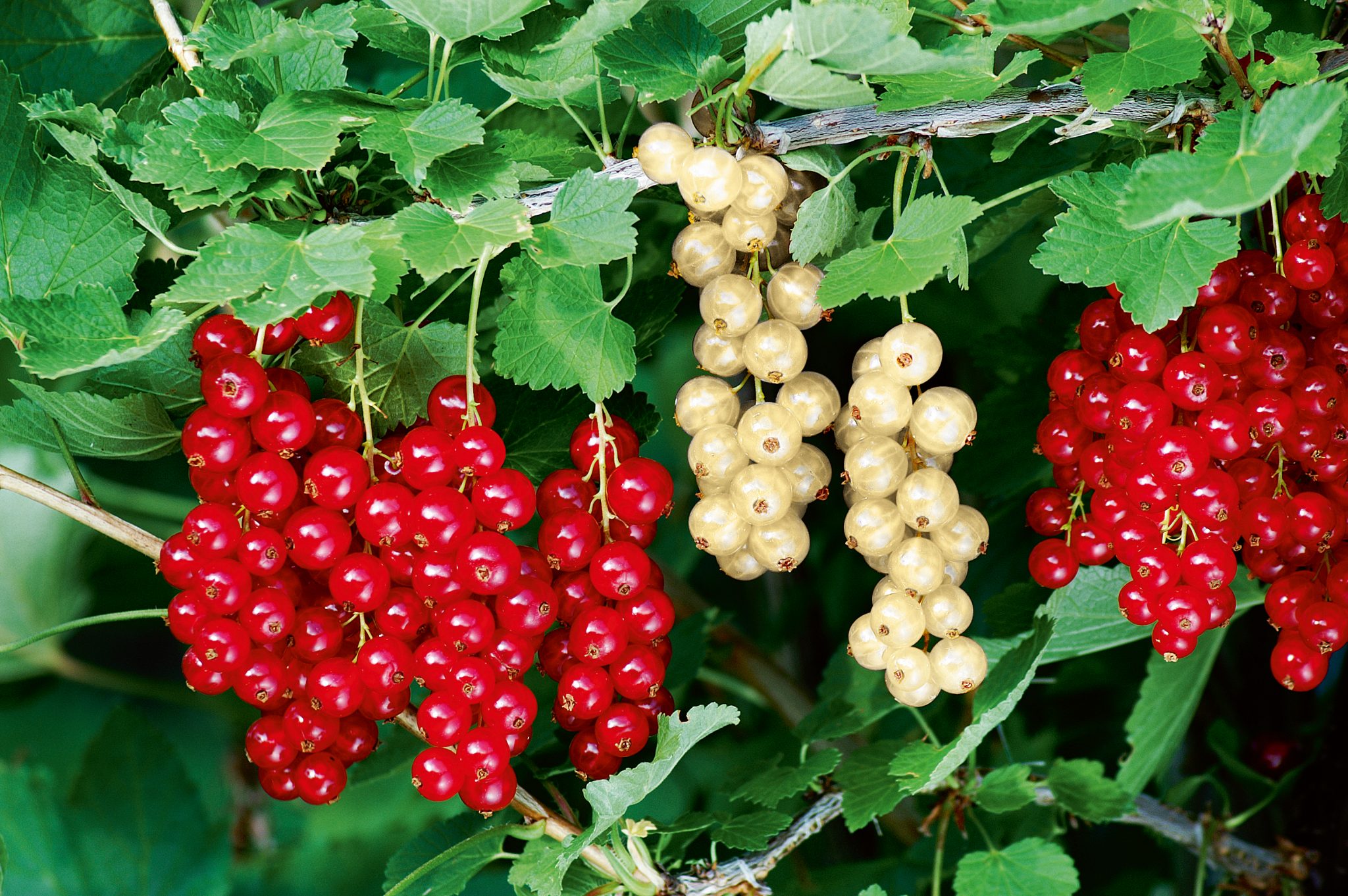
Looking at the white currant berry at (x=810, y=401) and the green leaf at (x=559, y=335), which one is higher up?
the green leaf at (x=559, y=335)

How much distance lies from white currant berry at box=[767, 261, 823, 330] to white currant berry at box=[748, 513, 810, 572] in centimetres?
10

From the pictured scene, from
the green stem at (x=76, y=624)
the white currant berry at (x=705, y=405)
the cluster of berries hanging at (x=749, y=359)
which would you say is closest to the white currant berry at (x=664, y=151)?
the cluster of berries hanging at (x=749, y=359)

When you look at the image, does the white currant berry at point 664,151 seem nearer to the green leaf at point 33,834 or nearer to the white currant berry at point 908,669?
the white currant berry at point 908,669

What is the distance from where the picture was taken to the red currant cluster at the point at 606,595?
52cm

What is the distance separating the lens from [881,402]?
0.50 m

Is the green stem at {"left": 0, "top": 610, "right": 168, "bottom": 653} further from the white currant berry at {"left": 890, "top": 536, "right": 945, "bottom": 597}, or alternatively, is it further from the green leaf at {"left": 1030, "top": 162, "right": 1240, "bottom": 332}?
the green leaf at {"left": 1030, "top": 162, "right": 1240, "bottom": 332}

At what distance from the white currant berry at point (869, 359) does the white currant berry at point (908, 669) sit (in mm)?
132

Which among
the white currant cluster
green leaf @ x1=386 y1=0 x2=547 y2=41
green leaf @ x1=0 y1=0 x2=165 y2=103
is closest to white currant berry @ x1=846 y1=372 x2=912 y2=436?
the white currant cluster

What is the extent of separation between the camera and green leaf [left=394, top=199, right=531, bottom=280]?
44cm

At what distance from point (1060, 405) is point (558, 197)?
281 millimetres

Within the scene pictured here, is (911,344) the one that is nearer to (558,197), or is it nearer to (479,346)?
(558,197)

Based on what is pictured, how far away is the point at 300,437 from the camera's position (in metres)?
0.50

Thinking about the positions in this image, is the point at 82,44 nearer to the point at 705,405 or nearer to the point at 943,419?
the point at 705,405

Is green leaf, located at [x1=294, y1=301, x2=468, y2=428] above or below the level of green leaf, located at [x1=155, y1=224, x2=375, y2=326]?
below
